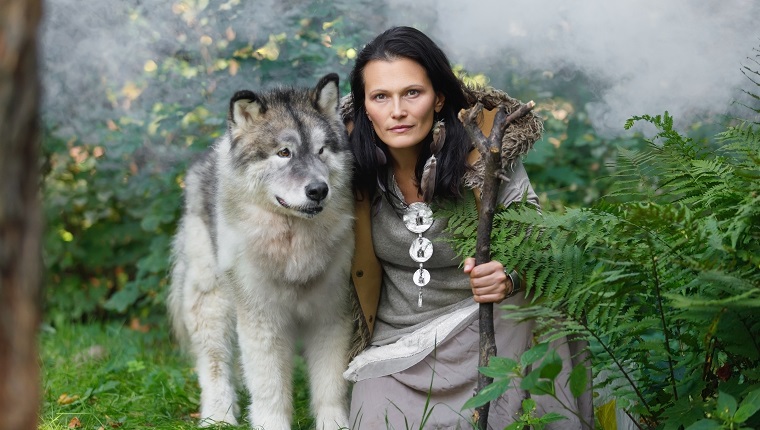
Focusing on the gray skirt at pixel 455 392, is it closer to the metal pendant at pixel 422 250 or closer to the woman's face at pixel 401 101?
the metal pendant at pixel 422 250

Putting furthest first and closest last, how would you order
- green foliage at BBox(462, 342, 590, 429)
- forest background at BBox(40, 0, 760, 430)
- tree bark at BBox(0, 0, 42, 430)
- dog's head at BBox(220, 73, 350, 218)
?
forest background at BBox(40, 0, 760, 430) < dog's head at BBox(220, 73, 350, 218) < green foliage at BBox(462, 342, 590, 429) < tree bark at BBox(0, 0, 42, 430)

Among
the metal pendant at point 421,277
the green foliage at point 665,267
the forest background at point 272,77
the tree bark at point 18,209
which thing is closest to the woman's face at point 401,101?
the green foliage at point 665,267

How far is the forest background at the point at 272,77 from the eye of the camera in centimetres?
450

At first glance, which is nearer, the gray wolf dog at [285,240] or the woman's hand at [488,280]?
the woman's hand at [488,280]

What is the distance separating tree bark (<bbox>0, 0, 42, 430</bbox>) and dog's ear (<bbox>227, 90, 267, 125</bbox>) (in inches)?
82.1

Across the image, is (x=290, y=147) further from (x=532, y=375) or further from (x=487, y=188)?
(x=532, y=375)

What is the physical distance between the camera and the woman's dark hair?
3.12 meters

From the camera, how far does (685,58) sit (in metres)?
4.45

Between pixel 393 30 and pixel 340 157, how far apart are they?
554 millimetres

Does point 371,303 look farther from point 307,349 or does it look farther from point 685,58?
point 685,58

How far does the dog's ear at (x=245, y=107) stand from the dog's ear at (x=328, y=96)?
231mm

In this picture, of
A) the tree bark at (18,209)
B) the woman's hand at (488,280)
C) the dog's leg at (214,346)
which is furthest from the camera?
the dog's leg at (214,346)

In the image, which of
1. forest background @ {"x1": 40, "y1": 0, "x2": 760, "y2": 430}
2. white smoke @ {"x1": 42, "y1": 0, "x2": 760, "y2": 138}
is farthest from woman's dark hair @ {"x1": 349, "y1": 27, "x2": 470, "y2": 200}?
white smoke @ {"x1": 42, "y1": 0, "x2": 760, "y2": 138}

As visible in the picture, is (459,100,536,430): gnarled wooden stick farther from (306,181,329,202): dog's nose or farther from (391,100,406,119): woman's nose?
(306,181,329,202): dog's nose
